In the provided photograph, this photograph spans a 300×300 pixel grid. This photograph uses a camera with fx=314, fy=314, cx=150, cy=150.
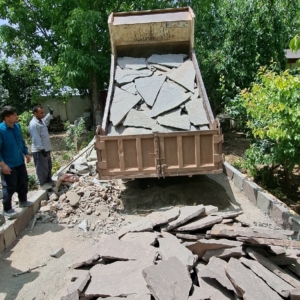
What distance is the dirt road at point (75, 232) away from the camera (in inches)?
139

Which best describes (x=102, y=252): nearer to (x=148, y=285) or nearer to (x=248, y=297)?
(x=148, y=285)

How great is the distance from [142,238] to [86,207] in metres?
1.69

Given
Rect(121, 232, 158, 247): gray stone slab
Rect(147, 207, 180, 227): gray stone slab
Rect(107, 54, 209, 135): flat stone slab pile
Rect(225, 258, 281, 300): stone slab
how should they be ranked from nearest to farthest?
Rect(225, 258, 281, 300): stone slab → Rect(121, 232, 158, 247): gray stone slab → Rect(147, 207, 180, 227): gray stone slab → Rect(107, 54, 209, 135): flat stone slab pile

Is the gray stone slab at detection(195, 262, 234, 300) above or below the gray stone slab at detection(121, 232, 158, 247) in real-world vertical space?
below

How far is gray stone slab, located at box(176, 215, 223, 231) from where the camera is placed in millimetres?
3723

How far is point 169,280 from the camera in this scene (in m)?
2.88

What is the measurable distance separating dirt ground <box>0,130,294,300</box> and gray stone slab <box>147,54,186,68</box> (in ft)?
8.35

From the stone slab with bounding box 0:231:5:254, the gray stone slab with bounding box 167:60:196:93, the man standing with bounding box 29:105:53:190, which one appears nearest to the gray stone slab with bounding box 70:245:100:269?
the stone slab with bounding box 0:231:5:254

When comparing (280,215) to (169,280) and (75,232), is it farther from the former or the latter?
(75,232)

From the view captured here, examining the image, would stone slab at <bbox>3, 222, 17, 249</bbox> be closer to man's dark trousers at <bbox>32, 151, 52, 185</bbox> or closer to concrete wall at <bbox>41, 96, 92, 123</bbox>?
man's dark trousers at <bbox>32, 151, 52, 185</bbox>

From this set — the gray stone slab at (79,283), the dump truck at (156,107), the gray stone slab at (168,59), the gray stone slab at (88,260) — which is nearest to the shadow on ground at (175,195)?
the dump truck at (156,107)

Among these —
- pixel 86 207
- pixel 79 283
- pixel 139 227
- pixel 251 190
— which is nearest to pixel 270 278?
pixel 139 227

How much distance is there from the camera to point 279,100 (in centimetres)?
433

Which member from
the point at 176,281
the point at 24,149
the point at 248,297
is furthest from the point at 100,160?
the point at 248,297
